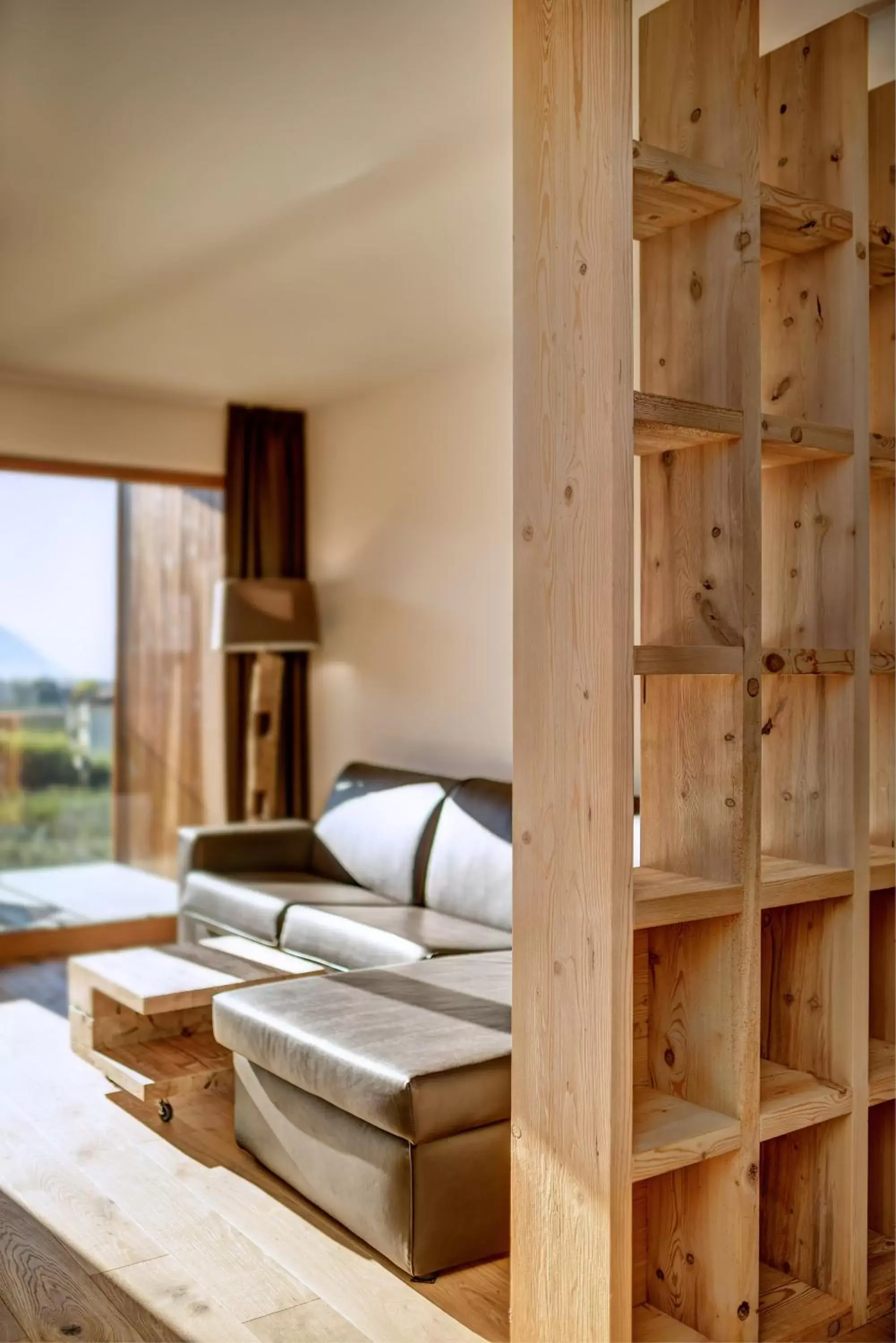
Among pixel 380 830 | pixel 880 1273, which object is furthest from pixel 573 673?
pixel 380 830

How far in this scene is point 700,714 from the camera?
2291 millimetres

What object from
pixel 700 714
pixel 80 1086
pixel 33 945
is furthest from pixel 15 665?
pixel 700 714

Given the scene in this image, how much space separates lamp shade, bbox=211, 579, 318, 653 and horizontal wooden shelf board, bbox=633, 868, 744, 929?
12.3 feet

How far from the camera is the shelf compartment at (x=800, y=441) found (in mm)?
2273

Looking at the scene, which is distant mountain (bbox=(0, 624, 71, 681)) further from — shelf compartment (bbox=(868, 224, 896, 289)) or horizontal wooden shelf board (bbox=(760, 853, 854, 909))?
shelf compartment (bbox=(868, 224, 896, 289))

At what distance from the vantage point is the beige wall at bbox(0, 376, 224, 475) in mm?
5660

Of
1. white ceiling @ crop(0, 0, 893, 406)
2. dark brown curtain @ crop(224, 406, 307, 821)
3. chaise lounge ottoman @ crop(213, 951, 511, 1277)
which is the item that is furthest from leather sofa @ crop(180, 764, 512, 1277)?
white ceiling @ crop(0, 0, 893, 406)

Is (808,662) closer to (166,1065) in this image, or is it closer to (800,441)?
(800,441)

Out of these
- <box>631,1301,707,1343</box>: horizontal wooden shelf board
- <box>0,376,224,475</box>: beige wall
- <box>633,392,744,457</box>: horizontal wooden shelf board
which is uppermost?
<box>0,376,224,475</box>: beige wall

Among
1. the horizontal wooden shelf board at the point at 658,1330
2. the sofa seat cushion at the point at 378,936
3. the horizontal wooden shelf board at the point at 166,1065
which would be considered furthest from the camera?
the sofa seat cushion at the point at 378,936

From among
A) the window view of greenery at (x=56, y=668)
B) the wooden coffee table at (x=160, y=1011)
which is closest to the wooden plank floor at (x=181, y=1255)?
the wooden coffee table at (x=160, y=1011)

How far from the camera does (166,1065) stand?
3484mm

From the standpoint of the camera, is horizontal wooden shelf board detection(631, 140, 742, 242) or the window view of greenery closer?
horizontal wooden shelf board detection(631, 140, 742, 242)

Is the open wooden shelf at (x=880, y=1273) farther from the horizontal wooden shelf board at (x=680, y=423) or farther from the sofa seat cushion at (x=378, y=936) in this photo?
the horizontal wooden shelf board at (x=680, y=423)
